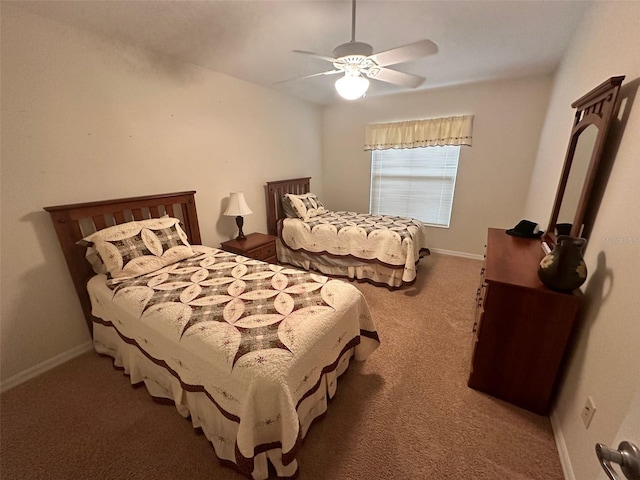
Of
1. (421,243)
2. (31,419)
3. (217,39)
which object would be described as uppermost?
(217,39)

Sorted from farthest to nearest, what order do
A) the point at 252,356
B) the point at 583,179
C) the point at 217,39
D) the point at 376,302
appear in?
the point at 376,302, the point at 217,39, the point at 583,179, the point at 252,356

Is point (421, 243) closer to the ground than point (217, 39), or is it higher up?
closer to the ground

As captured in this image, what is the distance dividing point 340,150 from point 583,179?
3391 millimetres

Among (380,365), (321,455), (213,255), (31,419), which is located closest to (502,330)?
(380,365)

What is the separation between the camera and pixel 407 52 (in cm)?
152

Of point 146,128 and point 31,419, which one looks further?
point 146,128

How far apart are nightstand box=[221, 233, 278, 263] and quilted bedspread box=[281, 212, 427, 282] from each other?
0.39 metres

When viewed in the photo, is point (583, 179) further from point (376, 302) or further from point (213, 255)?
point (213, 255)

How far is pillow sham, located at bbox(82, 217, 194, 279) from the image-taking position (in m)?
1.80

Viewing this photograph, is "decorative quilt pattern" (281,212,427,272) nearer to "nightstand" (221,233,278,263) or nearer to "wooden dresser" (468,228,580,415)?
"nightstand" (221,233,278,263)

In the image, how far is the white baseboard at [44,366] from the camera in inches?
67.1

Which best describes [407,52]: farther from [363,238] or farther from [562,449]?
[562,449]

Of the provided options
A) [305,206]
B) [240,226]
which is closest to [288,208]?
[305,206]

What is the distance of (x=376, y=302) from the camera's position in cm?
265
